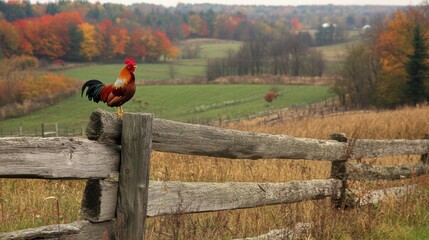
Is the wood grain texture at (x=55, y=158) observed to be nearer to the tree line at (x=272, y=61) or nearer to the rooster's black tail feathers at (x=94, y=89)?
the rooster's black tail feathers at (x=94, y=89)

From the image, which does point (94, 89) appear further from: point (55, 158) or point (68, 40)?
point (68, 40)

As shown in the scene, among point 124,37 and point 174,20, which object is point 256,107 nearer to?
point 124,37

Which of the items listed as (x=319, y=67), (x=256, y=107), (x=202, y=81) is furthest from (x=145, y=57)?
(x=256, y=107)

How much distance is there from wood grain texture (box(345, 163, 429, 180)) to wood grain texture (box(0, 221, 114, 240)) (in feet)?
11.1

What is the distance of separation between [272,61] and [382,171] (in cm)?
9468

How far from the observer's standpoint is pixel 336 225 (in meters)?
4.83

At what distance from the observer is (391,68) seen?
52188 mm

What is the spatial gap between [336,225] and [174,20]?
6623 inches

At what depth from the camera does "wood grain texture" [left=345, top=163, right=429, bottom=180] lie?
5930 millimetres

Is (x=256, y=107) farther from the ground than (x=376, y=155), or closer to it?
closer to it

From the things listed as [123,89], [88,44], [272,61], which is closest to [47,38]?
[88,44]

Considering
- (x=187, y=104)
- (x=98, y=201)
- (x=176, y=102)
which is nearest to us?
(x=98, y=201)

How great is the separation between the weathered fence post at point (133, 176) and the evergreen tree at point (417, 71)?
48.1 meters

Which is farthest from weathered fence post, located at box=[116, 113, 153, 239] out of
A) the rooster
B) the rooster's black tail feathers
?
the rooster's black tail feathers
